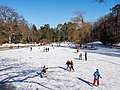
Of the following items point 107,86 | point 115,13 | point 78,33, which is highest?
point 115,13

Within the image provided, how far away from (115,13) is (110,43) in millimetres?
11359

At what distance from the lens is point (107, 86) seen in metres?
18.7

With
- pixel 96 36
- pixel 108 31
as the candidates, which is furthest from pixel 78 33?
pixel 96 36

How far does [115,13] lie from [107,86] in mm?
63018

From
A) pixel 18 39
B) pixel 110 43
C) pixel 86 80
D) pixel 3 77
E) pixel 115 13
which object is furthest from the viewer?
pixel 18 39

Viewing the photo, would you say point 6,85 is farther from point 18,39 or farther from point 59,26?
point 59,26

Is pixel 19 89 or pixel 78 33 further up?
pixel 78 33

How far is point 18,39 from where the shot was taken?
112 metres

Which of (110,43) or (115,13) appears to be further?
(110,43)

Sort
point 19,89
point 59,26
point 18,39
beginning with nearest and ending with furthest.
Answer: point 19,89 < point 18,39 < point 59,26

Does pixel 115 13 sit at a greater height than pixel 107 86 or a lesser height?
greater

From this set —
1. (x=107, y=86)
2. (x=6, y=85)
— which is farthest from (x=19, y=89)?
(x=107, y=86)

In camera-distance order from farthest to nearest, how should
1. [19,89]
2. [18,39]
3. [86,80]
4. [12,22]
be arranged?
1. [18,39]
2. [12,22]
3. [86,80]
4. [19,89]

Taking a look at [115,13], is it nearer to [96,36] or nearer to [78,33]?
[78,33]
